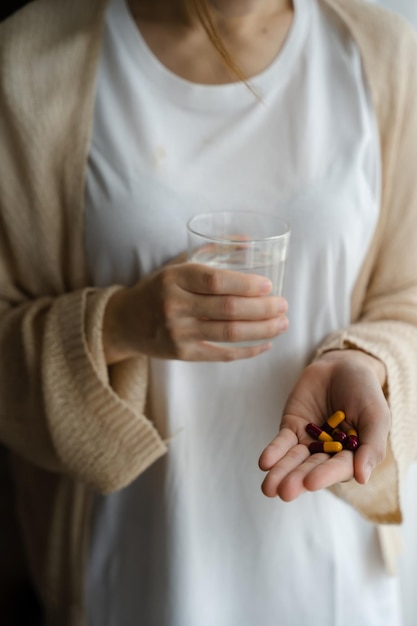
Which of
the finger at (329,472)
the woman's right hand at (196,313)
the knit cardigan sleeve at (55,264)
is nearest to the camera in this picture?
the finger at (329,472)

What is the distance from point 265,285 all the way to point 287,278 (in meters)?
0.13

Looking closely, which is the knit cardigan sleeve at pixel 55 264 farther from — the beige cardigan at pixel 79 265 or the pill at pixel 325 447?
the pill at pixel 325 447

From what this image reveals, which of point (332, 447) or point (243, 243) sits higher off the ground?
point (243, 243)

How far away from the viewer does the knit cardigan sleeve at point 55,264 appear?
70cm

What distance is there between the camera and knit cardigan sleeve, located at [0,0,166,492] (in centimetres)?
70

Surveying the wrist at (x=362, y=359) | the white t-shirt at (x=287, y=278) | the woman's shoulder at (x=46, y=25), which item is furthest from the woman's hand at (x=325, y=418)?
the woman's shoulder at (x=46, y=25)

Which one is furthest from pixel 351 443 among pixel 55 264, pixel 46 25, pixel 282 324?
pixel 46 25

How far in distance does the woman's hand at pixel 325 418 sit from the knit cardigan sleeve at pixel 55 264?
18 cm

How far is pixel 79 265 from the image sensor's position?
75cm

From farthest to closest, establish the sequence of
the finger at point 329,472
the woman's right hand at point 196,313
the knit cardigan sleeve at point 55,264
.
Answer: the knit cardigan sleeve at point 55,264, the woman's right hand at point 196,313, the finger at point 329,472

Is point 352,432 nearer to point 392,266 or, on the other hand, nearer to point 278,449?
point 278,449

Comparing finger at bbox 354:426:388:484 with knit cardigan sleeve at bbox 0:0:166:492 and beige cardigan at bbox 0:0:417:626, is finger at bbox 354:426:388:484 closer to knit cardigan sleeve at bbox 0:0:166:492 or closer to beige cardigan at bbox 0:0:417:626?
beige cardigan at bbox 0:0:417:626

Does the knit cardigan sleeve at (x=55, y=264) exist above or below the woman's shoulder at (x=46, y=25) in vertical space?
below

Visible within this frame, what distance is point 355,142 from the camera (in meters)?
0.72
